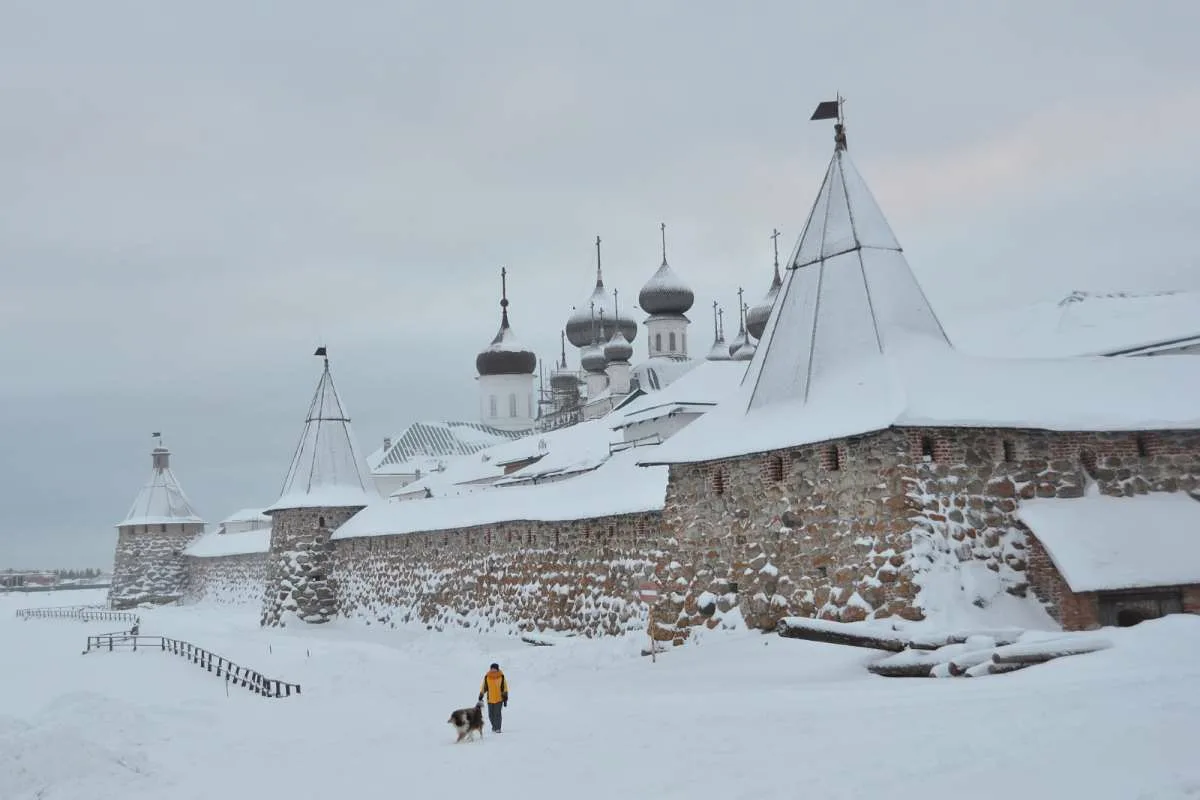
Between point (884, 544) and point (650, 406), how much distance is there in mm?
16476

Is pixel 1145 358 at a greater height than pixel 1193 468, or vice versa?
pixel 1145 358

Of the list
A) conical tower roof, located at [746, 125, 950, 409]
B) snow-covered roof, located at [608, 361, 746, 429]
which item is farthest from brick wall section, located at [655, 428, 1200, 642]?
snow-covered roof, located at [608, 361, 746, 429]

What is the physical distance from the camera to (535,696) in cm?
1196

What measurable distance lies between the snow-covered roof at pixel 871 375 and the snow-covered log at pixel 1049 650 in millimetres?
2892

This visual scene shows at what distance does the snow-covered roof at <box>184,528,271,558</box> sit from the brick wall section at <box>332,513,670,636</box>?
13.2 m

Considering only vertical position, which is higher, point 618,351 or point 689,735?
point 618,351

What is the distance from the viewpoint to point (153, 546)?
44438 millimetres

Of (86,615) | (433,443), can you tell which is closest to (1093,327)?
(86,615)

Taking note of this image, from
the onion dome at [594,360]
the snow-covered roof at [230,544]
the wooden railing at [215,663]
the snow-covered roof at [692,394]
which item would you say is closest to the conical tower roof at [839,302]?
the wooden railing at [215,663]

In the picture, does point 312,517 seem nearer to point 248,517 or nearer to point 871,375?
point 871,375

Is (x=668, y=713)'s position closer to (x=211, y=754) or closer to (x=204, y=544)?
(x=211, y=754)

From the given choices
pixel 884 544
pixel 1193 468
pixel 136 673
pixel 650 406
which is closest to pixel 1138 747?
pixel 884 544

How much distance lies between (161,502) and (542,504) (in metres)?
30.3

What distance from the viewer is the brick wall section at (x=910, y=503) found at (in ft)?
36.8
